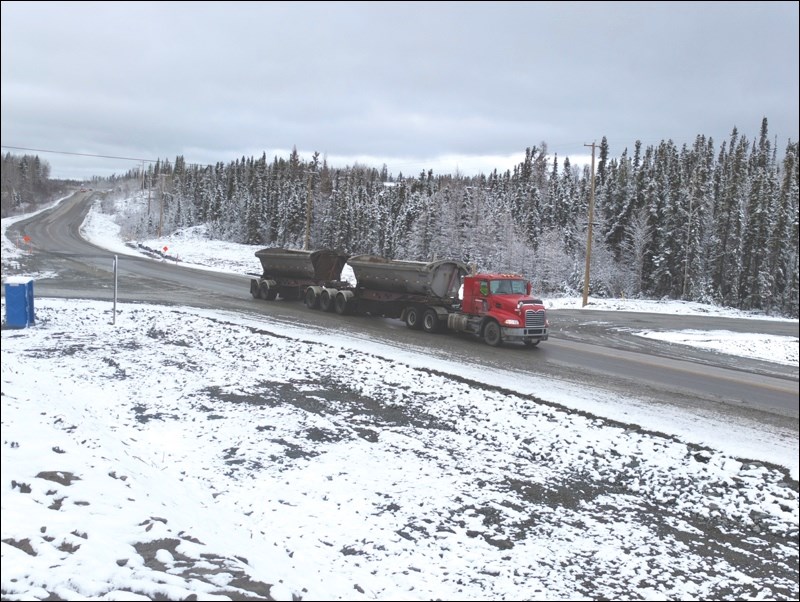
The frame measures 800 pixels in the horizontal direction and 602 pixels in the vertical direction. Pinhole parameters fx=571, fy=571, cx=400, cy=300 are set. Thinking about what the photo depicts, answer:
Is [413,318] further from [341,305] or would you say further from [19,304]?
[19,304]

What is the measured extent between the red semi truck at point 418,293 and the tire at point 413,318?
4 centimetres

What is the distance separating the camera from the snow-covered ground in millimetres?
4066

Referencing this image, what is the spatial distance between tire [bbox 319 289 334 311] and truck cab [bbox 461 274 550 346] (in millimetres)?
6547

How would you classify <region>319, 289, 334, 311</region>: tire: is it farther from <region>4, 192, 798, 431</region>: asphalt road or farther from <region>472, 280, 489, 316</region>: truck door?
<region>472, 280, 489, 316</region>: truck door

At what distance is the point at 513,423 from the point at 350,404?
3.15 meters

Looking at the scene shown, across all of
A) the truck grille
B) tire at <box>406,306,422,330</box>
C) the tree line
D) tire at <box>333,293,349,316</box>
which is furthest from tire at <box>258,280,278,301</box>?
the tree line

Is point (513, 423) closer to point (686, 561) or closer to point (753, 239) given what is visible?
point (686, 561)

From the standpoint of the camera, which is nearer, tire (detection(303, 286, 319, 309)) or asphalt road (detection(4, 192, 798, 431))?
asphalt road (detection(4, 192, 798, 431))

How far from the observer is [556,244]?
6412 cm

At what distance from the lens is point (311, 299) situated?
24.9 m

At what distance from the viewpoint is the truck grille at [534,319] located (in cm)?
1779

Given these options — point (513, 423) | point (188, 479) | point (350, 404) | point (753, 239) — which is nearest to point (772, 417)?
point (513, 423)

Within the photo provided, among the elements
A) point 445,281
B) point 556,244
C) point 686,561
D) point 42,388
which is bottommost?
point 686,561

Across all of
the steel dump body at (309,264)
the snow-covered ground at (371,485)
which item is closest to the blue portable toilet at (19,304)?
the snow-covered ground at (371,485)
